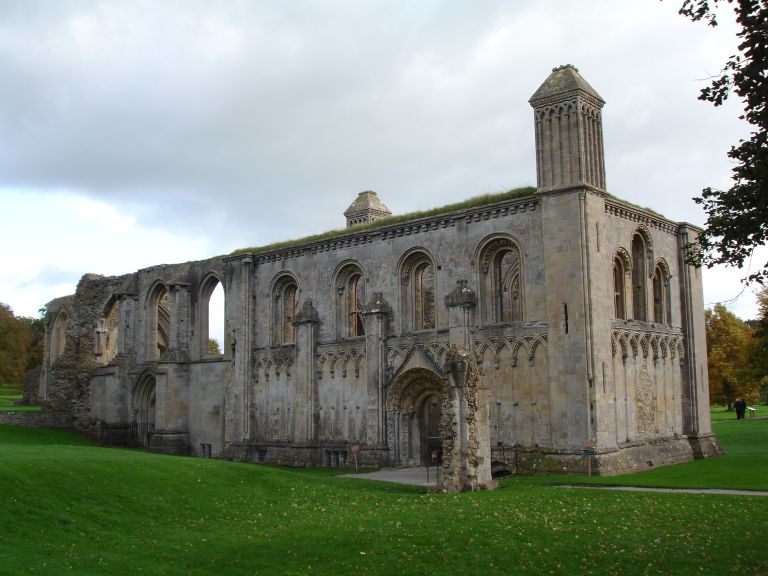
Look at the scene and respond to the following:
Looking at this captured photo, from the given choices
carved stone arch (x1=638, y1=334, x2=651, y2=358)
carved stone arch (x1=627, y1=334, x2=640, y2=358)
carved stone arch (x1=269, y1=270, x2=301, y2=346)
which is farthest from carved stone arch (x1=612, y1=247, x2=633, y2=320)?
carved stone arch (x1=269, y1=270, x2=301, y2=346)

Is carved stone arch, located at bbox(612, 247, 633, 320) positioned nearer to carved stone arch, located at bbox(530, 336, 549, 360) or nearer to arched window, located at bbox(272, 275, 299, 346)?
carved stone arch, located at bbox(530, 336, 549, 360)

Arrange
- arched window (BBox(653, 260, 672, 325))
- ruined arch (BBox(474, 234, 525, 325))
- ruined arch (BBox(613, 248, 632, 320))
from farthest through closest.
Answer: arched window (BBox(653, 260, 672, 325)) < ruined arch (BBox(613, 248, 632, 320)) < ruined arch (BBox(474, 234, 525, 325))

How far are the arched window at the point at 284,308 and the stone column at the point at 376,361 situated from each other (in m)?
5.36

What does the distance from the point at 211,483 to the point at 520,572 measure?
965cm

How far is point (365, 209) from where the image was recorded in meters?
46.6

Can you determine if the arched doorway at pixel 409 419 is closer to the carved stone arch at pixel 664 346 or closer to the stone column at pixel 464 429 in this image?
the carved stone arch at pixel 664 346

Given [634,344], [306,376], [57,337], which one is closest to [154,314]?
[306,376]

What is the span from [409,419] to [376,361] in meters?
2.48

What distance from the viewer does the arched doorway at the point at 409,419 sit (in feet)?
102

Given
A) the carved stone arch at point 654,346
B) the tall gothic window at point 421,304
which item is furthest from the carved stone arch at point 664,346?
the tall gothic window at point 421,304

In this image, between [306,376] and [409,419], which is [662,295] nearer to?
[409,419]

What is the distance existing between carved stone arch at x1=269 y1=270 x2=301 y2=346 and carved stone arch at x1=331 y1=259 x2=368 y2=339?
104 inches

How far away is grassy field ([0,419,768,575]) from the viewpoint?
13648mm

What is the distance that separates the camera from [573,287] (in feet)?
89.5
